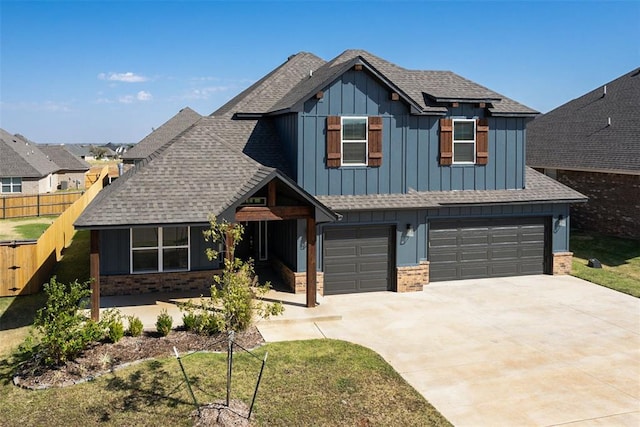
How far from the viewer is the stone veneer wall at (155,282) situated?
1537 centimetres

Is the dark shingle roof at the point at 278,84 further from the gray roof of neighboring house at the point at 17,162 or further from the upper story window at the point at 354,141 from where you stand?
the gray roof of neighboring house at the point at 17,162

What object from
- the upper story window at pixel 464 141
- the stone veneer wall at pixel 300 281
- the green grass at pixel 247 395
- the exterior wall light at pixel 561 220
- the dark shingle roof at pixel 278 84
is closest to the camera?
the green grass at pixel 247 395

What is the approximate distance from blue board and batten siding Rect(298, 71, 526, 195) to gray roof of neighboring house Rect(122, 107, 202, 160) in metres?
21.0

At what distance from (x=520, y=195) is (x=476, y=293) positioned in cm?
406

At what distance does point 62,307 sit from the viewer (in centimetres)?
1066

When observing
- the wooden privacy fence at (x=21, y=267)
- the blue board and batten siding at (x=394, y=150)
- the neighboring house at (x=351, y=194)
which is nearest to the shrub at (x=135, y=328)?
the neighboring house at (x=351, y=194)

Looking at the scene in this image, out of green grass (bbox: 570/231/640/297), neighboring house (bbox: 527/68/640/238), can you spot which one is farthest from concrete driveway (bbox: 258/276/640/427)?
neighboring house (bbox: 527/68/640/238)

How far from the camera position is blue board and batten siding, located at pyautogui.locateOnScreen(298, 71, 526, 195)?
16250 mm

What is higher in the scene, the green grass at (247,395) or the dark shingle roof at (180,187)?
the dark shingle roof at (180,187)

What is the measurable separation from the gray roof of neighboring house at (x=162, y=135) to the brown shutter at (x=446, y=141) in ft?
74.8

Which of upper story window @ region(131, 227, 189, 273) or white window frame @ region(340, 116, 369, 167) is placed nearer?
upper story window @ region(131, 227, 189, 273)

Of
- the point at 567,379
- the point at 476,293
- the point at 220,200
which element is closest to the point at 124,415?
the point at 220,200

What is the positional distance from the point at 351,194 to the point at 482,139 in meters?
5.16

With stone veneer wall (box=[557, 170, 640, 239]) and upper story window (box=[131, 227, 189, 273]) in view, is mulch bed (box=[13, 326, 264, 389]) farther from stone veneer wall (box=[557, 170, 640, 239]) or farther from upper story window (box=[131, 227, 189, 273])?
stone veneer wall (box=[557, 170, 640, 239])
